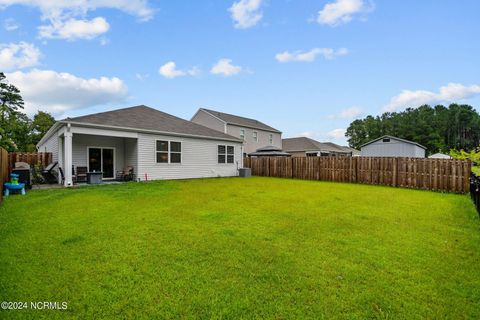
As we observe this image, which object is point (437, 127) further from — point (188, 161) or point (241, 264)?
point (241, 264)

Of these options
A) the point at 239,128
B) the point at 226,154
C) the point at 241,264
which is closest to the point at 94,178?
the point at 226,154

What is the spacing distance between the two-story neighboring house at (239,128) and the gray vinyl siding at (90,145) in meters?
12.0

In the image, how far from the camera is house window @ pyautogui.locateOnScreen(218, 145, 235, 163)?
56.7 feet

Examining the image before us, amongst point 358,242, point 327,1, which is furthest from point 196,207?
point 327,1

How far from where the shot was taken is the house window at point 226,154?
17.3 m

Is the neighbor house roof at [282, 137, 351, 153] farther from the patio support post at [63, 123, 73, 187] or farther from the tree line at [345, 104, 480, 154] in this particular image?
the tree line at [345, 104, 480, 154]

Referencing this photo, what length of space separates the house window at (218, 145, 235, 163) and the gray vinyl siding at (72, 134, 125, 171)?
20.0ft

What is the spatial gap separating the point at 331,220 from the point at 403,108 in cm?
7401

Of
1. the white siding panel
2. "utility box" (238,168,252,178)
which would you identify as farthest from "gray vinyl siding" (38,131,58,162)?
"utility box" (238,168,252,178)

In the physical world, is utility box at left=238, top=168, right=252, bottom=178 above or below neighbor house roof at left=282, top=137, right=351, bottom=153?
below

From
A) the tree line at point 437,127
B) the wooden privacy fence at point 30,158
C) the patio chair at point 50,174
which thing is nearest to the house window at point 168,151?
the patio chair at point 50,174

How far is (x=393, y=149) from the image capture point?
2433 centimetres

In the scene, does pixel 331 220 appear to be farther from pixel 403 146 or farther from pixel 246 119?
pixel 246 119

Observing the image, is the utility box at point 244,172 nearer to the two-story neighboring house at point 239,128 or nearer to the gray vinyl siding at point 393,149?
the two-story neighboring house at point 239,128
